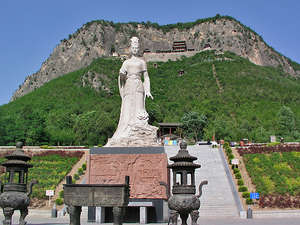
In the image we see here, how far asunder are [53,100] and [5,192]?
55.5 m

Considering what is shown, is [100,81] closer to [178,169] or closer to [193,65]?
[193,65]

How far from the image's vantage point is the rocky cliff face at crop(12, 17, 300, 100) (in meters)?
97.1

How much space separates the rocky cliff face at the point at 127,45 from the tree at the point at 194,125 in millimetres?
51981

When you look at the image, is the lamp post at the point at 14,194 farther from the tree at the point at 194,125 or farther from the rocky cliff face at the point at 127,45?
the rocky cliff face at the point at 127,45

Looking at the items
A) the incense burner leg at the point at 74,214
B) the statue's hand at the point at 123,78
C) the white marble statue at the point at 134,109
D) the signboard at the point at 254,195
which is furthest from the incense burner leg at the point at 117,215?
the signboard at the point at 254,195

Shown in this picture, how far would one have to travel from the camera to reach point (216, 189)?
58.4 feet

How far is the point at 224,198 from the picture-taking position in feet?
55.2

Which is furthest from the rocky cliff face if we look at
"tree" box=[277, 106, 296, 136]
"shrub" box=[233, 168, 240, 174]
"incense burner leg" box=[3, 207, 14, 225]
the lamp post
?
"incense burner leg" box=[3, 207, 14, 225]

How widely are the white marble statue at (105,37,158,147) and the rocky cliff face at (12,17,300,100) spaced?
8448 cm

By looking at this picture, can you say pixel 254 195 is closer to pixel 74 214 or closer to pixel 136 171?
pixel 136 171

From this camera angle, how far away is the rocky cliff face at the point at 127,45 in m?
97.1

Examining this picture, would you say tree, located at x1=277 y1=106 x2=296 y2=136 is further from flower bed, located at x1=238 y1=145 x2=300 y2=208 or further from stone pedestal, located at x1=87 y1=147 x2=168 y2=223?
stone pedestal, located at x1=87 y1=147 x2=168 y2=223

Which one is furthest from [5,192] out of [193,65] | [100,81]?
[193,65]

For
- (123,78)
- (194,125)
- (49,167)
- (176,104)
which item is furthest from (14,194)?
(176,104)
